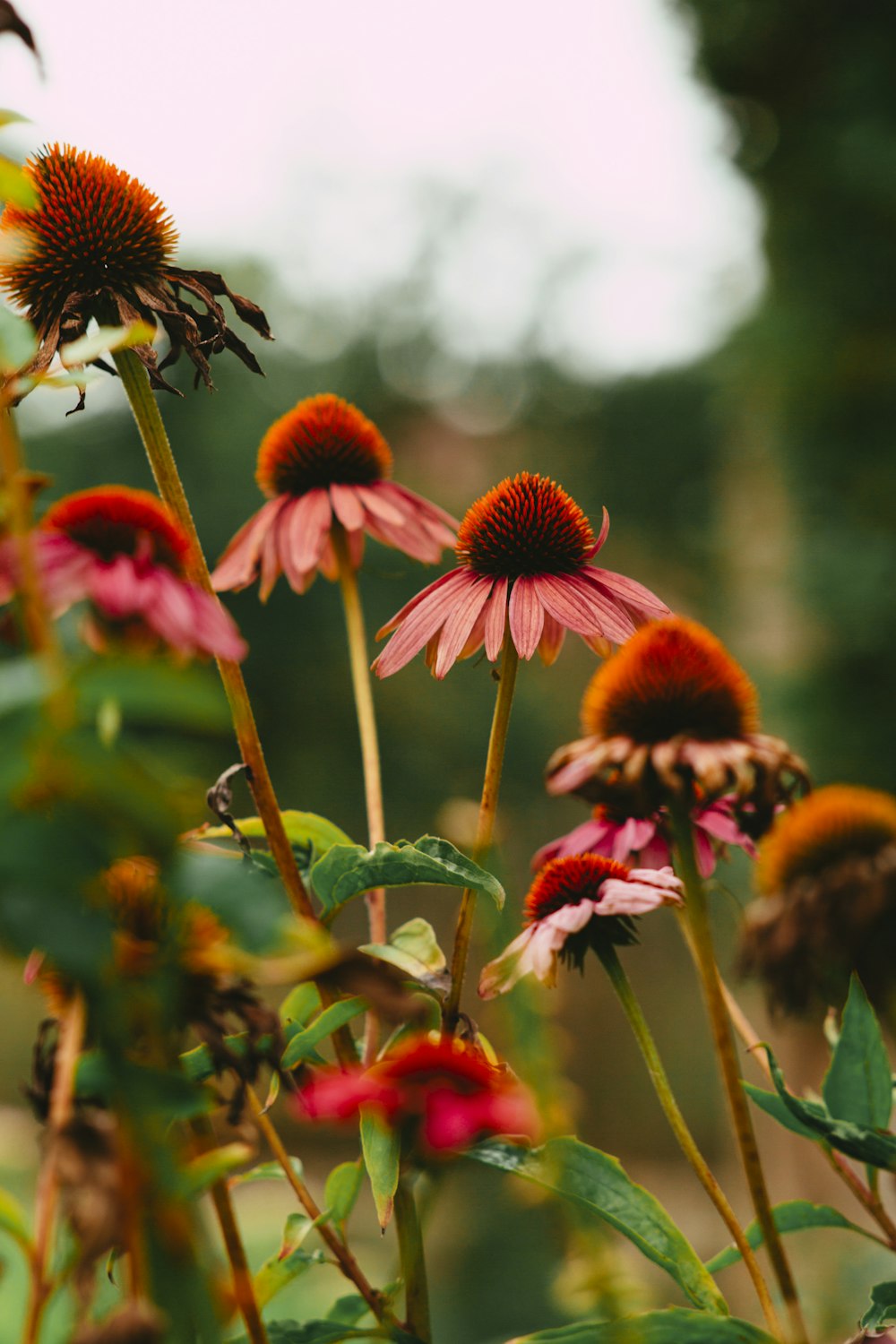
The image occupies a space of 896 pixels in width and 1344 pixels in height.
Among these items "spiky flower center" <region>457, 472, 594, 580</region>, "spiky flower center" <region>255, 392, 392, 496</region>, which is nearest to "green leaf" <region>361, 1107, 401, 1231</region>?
"spiky flower center" <region>457, 472, 594, 580</region>

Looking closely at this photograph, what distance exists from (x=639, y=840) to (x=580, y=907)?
0.07 metres

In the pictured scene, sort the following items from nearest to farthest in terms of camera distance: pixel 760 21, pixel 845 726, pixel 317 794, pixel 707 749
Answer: pixel 707 749 → pixel 845 726 → pixel 760 21 → pixel 317 794

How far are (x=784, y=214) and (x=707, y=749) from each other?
3675 millimetres

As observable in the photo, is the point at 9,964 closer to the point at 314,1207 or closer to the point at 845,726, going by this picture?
the point at 314,1207

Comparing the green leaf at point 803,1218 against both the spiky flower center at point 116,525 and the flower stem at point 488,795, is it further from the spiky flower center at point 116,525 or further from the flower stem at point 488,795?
the spiky flower center at point 116,525

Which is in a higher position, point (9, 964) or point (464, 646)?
point (464, 646)

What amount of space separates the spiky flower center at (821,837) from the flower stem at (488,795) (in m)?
0.16

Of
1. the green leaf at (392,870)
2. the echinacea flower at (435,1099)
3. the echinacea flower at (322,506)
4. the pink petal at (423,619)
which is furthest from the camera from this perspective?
the echinacea flower at (322,506)

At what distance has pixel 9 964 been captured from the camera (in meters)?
0.19

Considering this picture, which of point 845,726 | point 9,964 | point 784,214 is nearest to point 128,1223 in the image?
point 9,964

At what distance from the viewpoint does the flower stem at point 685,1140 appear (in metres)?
0.30

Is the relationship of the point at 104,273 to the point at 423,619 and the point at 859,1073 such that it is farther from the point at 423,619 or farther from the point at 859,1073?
the point at 859,1073

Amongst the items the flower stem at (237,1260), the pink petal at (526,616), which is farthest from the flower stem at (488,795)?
the flower stem at (237,1260)

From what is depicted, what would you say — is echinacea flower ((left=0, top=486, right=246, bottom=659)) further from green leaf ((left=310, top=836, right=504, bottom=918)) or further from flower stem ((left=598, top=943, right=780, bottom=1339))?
flower stem ((left=598, top=943, right=780, bottom=1339))
